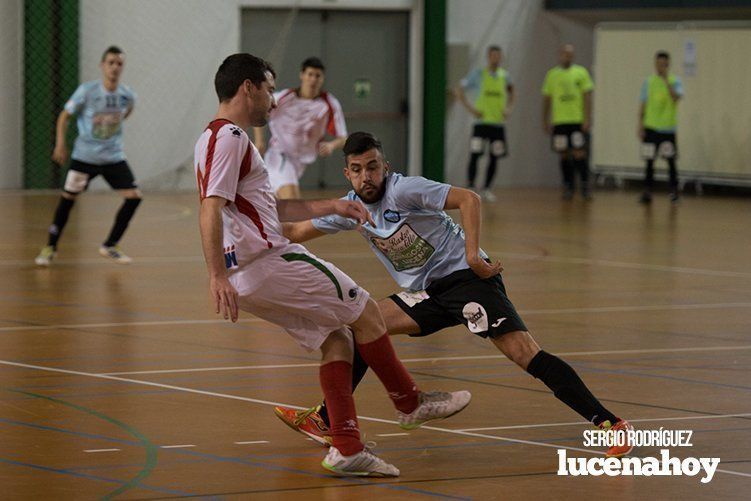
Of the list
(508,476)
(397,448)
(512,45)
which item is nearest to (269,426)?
(397,448)

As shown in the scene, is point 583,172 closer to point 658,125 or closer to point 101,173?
point 658,125

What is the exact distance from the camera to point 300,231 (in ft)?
20.6

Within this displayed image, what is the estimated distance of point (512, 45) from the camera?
2544 cm

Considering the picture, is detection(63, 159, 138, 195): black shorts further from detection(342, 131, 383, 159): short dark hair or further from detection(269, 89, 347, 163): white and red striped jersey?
detection(342, 131, 383, 159): short dark hair

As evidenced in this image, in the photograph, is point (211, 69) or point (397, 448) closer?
point (397, 448)

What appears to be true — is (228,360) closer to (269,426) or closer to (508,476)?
(269,426)

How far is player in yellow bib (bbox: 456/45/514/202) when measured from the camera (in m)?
22.5

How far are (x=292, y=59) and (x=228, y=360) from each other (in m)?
15.9

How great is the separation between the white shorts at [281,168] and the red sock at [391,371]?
25.5ft

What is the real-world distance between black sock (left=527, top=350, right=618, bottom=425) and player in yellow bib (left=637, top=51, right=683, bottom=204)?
16134 millimetres

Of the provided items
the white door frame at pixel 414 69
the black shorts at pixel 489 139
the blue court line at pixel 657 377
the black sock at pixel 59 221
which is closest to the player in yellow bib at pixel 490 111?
the black shorts at pixel 489 139

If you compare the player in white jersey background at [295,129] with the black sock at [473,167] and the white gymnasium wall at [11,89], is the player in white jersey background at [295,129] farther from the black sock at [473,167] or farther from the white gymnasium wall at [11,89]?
the white gymnasium wall at [11,89]

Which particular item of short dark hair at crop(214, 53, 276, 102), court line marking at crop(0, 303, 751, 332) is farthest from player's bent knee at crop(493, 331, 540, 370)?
court line marking at crop(0, 303, 751, 332)

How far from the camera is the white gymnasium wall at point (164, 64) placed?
2230cm
